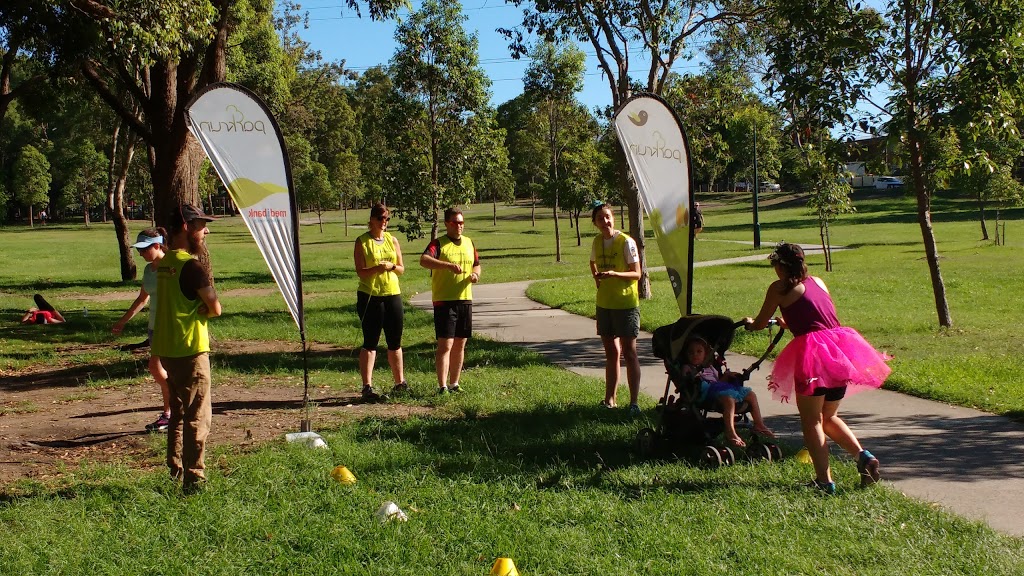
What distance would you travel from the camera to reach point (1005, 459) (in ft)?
19.9

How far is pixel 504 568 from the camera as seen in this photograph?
4172mm

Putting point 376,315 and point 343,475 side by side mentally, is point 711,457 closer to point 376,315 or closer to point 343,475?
point 343,475

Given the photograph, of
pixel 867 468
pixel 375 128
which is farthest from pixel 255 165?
pixel 375 128

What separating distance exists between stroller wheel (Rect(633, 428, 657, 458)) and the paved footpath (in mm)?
1238

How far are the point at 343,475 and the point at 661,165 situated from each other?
3696 mm

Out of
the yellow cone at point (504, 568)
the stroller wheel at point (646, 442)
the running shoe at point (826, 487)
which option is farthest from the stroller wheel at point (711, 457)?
the yellow cone at point (504, 568)

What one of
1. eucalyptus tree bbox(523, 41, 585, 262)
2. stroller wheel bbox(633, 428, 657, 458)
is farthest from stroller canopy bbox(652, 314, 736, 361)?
eucalyptus tree bbox(523, 41, 585, 262)

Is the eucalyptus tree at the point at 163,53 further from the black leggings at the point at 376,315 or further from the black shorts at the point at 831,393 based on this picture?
the black shorts at the point at 831,393

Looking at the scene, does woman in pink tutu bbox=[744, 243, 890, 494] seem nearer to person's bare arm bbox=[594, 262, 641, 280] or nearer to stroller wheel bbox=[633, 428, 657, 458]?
stroller wheel bbox=[633, 428, 657, 458]

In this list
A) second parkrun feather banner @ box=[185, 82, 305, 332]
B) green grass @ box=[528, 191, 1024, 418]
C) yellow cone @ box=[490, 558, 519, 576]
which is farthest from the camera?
green grass @ box=[528, 191, 1024, 418]

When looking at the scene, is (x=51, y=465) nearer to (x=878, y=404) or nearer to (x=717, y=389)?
(x=717, y=389)

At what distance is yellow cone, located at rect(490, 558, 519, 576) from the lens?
4.16m

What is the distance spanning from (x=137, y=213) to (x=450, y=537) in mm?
91081

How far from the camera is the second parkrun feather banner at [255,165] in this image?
22.2 feet
